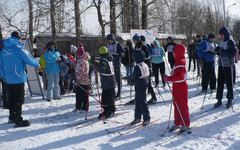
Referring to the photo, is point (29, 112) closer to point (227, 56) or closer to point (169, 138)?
point (169, 138)

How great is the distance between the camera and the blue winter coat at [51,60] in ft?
23.4

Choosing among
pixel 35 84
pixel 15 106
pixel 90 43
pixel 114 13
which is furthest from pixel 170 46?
pixel 90 43

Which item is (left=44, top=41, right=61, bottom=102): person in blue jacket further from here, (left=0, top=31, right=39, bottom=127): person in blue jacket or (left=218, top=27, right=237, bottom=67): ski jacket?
(left=218, top=27, right=237, bottom=67): ski jacket

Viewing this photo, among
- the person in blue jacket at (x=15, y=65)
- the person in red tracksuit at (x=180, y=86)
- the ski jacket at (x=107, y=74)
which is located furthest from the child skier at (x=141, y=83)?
the person in blue jacket at (x=15, y=65)

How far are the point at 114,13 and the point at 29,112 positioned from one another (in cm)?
835

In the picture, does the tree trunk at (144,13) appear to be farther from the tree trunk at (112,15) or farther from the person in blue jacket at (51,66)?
the person in blue jacket at (51,66)

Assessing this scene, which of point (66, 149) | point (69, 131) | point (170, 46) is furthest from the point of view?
point (170, 46)

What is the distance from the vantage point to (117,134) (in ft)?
14.1

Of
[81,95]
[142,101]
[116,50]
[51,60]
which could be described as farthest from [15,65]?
[116,50]

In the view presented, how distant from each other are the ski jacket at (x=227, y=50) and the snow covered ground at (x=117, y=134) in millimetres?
1107

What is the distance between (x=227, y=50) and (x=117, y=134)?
10.7 feet

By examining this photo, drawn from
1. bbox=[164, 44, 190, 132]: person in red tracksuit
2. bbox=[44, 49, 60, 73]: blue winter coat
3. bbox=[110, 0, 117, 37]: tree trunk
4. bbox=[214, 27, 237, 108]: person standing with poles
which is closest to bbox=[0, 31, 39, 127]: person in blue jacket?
bbox=[44, 49, 60, 73]: blue winter coat

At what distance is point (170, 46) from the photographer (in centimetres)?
1004

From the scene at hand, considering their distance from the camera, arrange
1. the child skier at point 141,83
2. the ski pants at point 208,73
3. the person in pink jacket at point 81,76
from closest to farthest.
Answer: the child skier at point 141,83
the person in pink jacket at point 81,76
the ski pants at point 208,73
